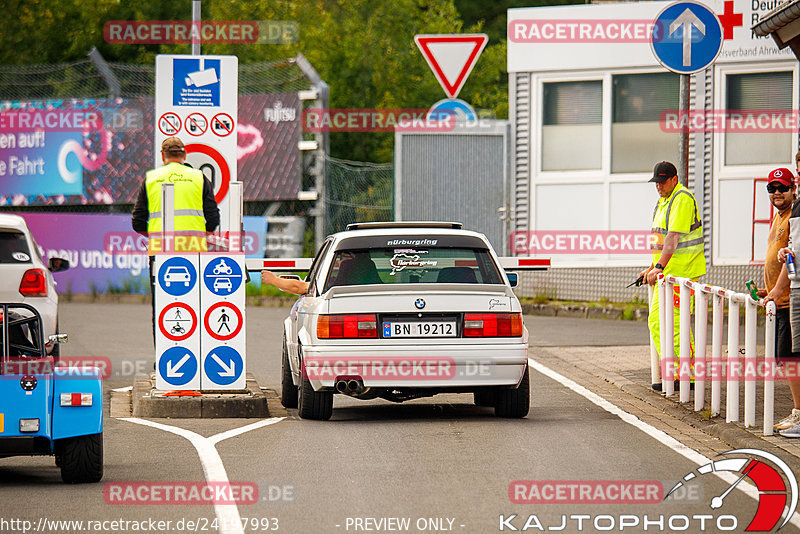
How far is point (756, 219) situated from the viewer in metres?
21.1

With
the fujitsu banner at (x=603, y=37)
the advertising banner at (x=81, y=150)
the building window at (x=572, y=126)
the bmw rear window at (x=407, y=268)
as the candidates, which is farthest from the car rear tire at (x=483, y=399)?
the advertising banner at (x=81, y=150)

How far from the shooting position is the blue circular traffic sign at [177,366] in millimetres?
11797

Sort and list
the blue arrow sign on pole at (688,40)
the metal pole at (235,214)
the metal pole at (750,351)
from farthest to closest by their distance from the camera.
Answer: the blue arrow sign on pole at (688,40) → the metal pole at (235,214) → the metal pole at (750,351)

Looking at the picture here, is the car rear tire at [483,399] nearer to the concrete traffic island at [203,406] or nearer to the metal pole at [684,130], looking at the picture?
the concrete traffic island at [203,406]

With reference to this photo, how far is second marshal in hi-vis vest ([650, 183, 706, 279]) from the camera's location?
12.6m

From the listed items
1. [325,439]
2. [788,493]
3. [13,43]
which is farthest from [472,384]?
[13,43]

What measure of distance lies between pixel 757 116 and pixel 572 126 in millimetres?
2810

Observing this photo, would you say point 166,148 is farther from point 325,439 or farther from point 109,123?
point 109,123

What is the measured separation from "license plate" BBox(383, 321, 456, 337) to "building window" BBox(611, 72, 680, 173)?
1205 centimetres

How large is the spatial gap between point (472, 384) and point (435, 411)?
1251 mm

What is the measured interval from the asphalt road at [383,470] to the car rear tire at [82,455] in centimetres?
11

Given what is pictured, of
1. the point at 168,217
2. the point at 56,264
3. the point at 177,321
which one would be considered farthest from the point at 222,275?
the point at 56,264

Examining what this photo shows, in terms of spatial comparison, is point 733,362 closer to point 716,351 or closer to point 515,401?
point 716,351

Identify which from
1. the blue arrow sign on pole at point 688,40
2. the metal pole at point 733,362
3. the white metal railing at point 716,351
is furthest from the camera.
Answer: the blue arrow sign on pole at point 688,40
